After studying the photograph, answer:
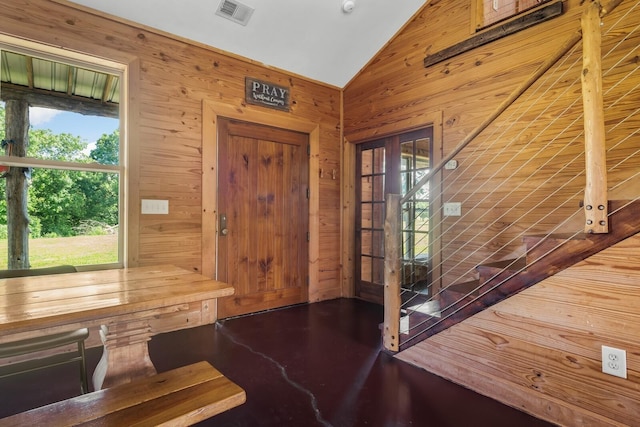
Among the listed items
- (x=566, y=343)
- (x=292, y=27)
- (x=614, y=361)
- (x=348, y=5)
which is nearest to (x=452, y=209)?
(x=566, y=343)

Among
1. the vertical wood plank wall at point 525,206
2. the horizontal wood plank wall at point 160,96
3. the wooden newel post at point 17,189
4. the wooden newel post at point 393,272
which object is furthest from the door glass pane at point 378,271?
the wooden newel post at point 17,189

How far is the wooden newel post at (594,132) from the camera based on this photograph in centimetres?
150

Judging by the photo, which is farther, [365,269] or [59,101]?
[365,269]

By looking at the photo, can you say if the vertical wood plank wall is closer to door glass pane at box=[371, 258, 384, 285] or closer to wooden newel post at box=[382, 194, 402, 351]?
wooden newel post at box=[382, 194, 402, 351]

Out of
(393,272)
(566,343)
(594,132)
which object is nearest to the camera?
(594,132)

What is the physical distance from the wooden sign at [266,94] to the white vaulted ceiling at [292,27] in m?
0.23

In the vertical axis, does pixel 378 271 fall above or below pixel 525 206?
below

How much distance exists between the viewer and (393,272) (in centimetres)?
243

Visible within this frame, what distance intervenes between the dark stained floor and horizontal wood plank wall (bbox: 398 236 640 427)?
5.8 inches

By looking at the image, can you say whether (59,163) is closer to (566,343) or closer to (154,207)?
(154,207)

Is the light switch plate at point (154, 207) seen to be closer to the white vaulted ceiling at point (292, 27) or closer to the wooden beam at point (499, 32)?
the white vaulted ceiling at point (292, 27)

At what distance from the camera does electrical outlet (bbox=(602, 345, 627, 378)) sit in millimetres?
1553

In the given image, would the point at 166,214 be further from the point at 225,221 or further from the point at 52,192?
the point at 52,192

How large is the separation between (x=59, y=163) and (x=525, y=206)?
3.67 meters
